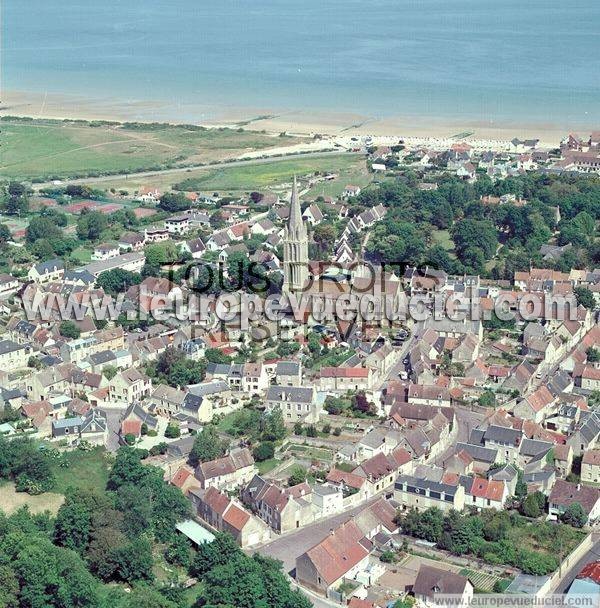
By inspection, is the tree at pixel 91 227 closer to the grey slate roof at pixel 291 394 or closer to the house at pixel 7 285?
the house at pixel 7 285

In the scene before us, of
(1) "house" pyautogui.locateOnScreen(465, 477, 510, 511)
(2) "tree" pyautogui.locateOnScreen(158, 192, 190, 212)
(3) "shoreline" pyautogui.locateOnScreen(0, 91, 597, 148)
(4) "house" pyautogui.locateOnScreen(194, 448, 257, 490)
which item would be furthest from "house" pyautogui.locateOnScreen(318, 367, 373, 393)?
(3) "shoreline" pyautogui.locateOnScreen(0, 91, 597, 148)

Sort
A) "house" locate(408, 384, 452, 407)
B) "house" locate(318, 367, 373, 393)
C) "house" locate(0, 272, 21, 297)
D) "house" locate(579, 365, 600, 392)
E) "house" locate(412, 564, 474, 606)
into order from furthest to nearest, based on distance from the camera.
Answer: "house" locate(0, 272, 21, 297), "house" locate(318, 367, 373, 393), "house" locate(579, 365, 600, 392), "house" locate(408, 384, 452, 407), "house" locate(412, 564, 474, 606)

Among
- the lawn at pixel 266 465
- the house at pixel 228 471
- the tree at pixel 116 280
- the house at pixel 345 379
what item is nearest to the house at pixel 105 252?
the tree at pixel 116 280

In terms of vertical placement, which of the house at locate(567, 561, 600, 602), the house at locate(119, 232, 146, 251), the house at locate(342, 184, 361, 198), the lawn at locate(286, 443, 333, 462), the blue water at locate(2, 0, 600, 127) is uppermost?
the blue water at locate(2, 0, 600, 127)

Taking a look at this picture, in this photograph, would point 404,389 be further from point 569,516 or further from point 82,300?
point 82,300

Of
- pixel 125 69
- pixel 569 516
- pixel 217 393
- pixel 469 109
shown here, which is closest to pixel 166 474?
pixel 217 393

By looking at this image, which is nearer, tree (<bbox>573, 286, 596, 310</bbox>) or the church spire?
the church spire

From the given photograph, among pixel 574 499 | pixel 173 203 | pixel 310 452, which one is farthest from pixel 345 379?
pixel 173 203

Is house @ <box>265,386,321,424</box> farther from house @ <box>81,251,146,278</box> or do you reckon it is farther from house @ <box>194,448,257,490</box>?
house @ <box>81,251,146,278</box>
